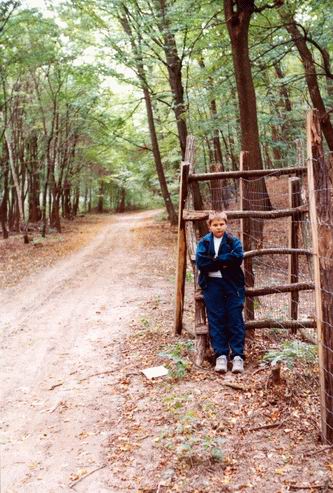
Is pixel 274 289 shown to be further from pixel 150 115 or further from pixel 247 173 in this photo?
pixel 150 115

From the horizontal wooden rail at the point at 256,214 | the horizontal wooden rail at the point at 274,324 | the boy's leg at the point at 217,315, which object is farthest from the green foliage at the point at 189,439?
the horizontal wooden rail at the point at 256,214

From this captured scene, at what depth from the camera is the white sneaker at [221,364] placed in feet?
17.0

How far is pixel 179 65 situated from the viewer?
16.3 metres

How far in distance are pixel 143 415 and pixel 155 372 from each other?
3.01ft

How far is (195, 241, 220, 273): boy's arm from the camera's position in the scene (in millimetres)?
5281

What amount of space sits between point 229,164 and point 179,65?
543 inches

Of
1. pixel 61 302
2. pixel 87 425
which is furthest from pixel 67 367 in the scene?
pixel 61 302

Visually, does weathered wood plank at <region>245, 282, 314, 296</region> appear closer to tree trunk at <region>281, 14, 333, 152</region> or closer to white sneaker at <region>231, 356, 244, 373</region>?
white sneaker at <region>231, 356, 244, 373</region>

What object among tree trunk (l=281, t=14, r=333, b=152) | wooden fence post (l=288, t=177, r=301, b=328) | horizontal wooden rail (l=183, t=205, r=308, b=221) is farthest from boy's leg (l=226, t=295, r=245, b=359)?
tree trunk (l=281, t=14, r=333, b=152)

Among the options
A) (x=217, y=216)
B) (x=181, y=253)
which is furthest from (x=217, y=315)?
(x=181, y=253)

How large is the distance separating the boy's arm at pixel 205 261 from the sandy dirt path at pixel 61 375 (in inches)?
71.3

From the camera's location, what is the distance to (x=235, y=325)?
5285 mm

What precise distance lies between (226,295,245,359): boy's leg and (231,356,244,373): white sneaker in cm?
6

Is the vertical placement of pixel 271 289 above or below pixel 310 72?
below
